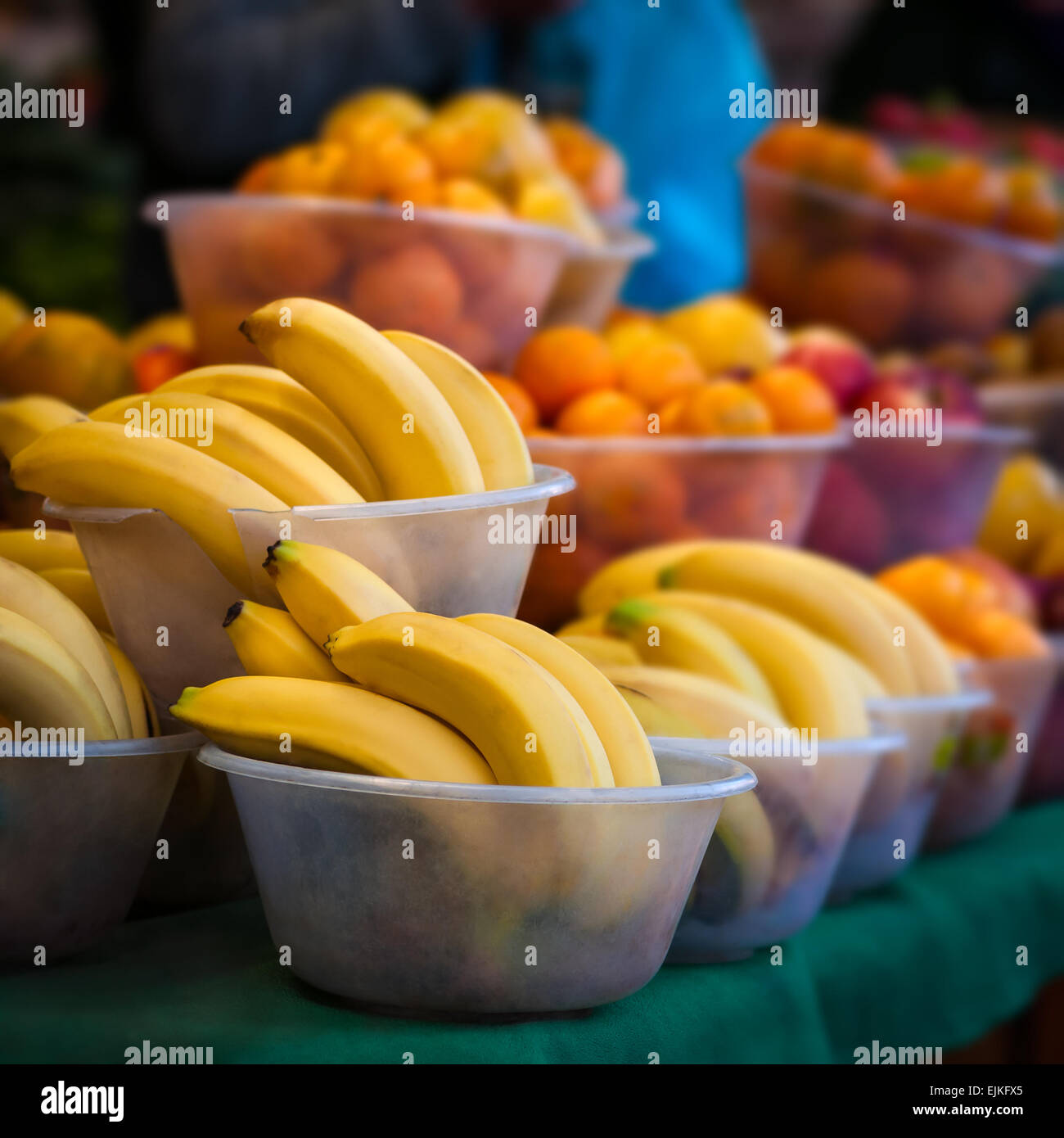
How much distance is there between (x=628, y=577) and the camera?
1.15 meters

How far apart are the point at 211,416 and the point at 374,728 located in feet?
0.75


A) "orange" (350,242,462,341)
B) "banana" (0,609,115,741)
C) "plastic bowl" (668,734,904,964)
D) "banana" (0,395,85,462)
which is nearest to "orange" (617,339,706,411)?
"orange" (350,242,462,341)

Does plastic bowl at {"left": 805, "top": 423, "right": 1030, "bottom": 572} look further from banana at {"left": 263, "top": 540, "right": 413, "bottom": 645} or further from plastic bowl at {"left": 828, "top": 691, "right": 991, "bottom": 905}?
banana at {"left": 263, "top": 540, "right": 413, "bottom": 645}

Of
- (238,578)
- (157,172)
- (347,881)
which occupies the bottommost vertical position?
(347,881)

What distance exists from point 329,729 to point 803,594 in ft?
1.76

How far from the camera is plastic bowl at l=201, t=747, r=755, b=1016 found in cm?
65

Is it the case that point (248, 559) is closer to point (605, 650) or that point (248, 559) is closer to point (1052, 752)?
point (605, 650)

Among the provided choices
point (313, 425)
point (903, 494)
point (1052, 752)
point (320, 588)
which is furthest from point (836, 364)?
point (320, 588)

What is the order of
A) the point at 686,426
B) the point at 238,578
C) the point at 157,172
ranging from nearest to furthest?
the point at 238,578 → the point at 686,426 → the point at 157,172

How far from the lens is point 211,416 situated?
2.58 feet

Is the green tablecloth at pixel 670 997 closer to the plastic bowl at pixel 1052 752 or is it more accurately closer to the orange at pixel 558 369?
the plastic bowl at pixel 1052 752
